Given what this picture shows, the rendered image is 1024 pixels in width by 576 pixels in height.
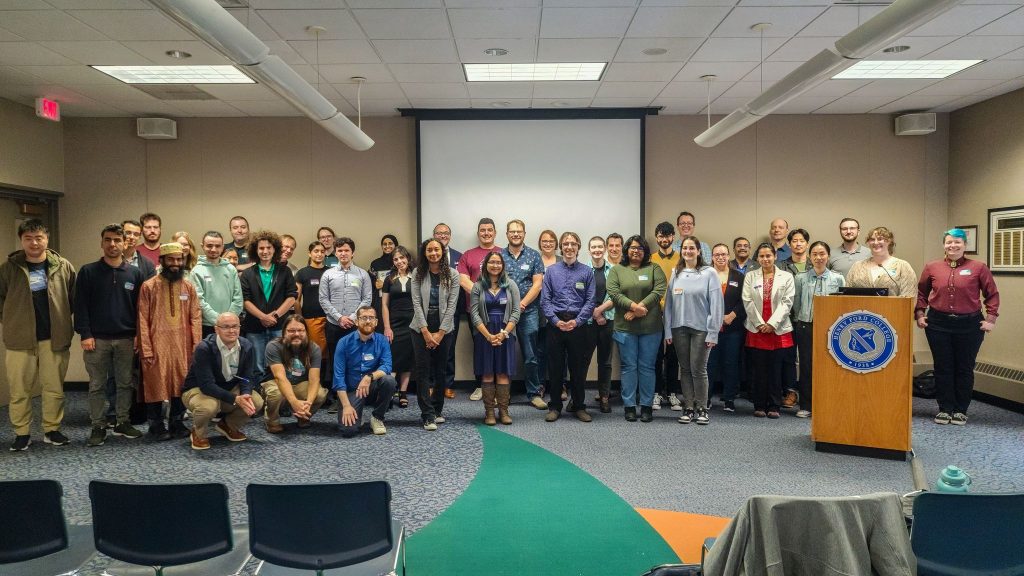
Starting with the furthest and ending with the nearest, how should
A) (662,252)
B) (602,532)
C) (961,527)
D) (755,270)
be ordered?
(662,252), (755,270), (602,532), (961,527)

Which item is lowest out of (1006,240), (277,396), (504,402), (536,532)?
(536,532)

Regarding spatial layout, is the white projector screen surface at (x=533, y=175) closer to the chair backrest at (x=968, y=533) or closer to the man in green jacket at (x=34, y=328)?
the man in green jacket at (x=34, y=328)

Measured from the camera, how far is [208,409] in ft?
15.2

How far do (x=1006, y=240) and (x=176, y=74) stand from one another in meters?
8.37

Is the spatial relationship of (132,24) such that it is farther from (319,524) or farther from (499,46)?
(319,524)

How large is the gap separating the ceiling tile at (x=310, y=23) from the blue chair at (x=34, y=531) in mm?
3365

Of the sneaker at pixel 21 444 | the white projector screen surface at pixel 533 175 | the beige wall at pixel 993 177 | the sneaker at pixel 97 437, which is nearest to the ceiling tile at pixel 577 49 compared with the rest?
the white projector screen surface at pixel 533 175

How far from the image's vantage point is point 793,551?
1745 mm

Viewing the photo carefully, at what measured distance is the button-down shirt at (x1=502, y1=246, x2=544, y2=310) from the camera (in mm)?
6234

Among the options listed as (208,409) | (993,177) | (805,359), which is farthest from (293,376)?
(993,177)

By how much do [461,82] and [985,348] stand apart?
6.28 metres

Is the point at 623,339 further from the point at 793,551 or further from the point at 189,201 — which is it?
the point at 189,201

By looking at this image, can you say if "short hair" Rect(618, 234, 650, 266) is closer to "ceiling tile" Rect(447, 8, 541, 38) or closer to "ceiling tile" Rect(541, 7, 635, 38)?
"ceiling tile" Rect(541, 7, 635, 38)

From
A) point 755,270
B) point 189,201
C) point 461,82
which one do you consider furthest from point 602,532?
point 189,201
